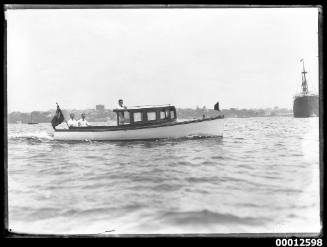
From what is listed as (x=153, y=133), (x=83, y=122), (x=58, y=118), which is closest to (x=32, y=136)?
(x=58, y=118)

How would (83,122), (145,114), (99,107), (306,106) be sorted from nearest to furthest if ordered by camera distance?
(306,106) < (99,107) < (83,122) < (145,114)

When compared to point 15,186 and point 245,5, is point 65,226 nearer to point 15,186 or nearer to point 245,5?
point 15,186

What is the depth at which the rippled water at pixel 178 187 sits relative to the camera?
3.32 metres

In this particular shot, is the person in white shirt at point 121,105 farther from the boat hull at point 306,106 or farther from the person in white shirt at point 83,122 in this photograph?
the boat hull at point 306,106

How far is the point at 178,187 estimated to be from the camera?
137 inches

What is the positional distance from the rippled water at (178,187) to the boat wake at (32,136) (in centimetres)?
2

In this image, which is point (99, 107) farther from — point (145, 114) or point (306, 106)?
point (306, 106)

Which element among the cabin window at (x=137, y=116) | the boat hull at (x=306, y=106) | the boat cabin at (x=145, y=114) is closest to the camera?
the boat hull at (x=306, y=106)

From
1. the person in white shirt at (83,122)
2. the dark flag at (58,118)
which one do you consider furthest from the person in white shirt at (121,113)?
the dark flag at (58,118)

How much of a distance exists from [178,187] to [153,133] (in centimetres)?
169

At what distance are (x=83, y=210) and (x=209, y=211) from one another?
4.79 feet

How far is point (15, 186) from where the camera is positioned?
354cm

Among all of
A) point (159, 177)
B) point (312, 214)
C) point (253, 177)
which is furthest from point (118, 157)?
point (312, 214)
